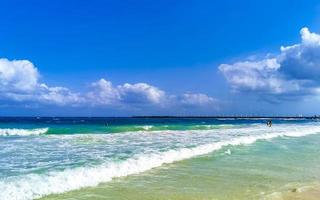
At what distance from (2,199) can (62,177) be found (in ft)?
8.14

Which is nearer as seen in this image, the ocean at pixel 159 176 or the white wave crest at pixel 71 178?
the white wave crest at pixel 71 178

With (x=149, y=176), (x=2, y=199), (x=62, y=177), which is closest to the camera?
(x=2, y=199)

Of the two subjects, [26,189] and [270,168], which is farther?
[270,168]

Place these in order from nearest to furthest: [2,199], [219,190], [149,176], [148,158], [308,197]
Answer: [2,199], [308,197], [219,190], [149,176], [148,158]

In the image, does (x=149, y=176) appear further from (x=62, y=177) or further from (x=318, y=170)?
(x=318, y=170)

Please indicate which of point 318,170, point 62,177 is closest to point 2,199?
point 62,177

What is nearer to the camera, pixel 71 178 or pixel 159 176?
pixel 71 178

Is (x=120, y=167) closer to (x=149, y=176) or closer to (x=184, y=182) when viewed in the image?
(x=149, y=176)

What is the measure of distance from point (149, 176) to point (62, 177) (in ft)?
8.93

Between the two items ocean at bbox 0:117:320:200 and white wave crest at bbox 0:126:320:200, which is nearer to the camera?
white wave crest at bbox 0:126:320:200

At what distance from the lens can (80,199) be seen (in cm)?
879

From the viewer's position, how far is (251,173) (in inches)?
494

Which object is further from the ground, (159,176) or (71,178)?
(71,178)

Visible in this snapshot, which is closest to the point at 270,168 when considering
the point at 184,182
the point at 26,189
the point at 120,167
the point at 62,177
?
the point at 184,182
